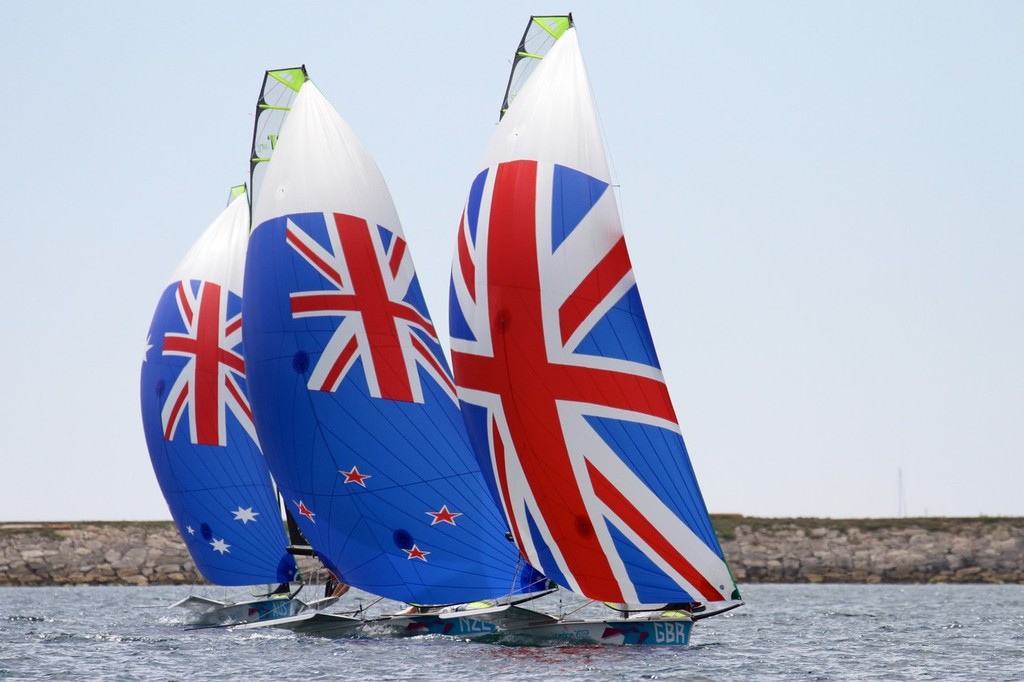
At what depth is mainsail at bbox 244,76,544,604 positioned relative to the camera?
28.9 m

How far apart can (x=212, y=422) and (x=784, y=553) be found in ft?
135

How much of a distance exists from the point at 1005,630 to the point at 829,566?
33.4 meters

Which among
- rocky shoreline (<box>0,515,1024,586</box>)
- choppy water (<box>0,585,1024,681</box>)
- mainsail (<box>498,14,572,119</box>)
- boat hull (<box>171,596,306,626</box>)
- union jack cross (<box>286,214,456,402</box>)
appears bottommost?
choppy water (<box>0,585,1024,681</box>)

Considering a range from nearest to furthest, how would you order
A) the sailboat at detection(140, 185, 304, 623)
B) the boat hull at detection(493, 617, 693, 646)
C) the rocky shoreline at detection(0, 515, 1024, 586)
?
the boat hull at detection(493, 617, 693, 646), the sailboat at detection(140, 185, 304, 623), the rocky shoreline at detection(0, 515, 1024, 586)

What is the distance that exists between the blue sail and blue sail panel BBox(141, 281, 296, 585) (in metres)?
0.02

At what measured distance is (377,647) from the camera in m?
28.2

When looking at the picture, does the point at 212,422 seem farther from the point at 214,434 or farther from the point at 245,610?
the point at 245,610

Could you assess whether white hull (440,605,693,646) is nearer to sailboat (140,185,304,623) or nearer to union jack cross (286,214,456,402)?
union jack cross (286,214,456,402)

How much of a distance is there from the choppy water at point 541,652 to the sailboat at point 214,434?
5.70ft

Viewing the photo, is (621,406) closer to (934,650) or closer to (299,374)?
(299,374)

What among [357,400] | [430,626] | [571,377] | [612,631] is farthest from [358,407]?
[612,631]

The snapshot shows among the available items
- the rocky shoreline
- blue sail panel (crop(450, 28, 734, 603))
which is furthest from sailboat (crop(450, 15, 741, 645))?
the rocky shoreline

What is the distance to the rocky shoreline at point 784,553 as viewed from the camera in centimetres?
6912

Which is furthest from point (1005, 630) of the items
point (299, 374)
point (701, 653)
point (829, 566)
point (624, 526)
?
point (829, 566)
